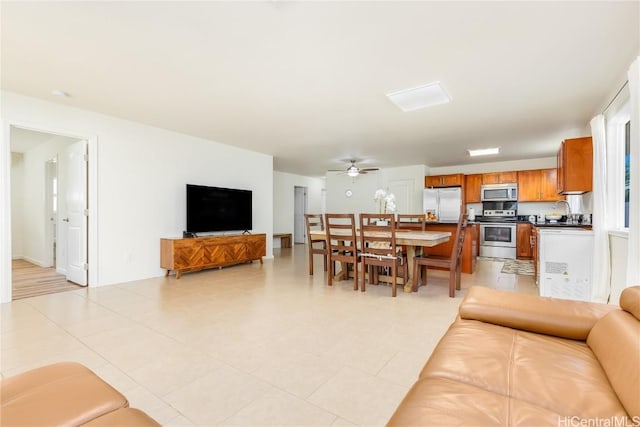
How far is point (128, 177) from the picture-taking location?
4332mm

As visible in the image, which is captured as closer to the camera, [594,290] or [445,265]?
[594,290]

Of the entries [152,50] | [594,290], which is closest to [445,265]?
[594,290]

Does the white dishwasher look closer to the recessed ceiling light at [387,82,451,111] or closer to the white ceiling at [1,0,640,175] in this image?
the white ceiling at [1,0,640,175]

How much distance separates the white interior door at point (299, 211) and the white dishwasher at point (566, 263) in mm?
7345

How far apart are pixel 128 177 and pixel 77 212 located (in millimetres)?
828

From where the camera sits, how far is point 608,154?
126 inches

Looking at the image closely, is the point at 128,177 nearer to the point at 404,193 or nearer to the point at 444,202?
the point at 404,193

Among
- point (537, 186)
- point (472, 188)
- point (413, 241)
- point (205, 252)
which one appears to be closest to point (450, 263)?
point (413, 241)

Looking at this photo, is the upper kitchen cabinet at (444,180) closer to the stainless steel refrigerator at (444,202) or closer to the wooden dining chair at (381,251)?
the stainless steel refrigerator at (444,202)

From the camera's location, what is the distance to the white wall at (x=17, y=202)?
246 inches

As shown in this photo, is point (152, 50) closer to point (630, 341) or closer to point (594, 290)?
point (630, 341)

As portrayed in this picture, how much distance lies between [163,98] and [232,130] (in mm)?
1380

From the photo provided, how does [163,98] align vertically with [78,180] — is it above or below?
above

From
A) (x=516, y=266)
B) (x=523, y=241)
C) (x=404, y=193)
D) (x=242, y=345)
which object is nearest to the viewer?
(x=242, y=345)
